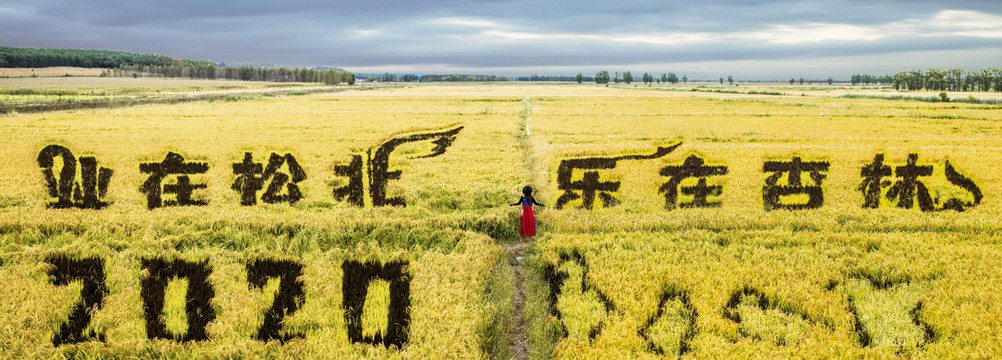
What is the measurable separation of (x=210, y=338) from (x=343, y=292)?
1.63 m

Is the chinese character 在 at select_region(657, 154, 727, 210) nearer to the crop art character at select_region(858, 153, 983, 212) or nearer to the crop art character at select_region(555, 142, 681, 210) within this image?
the crop art character at select_region(555, 142, 681, 210)

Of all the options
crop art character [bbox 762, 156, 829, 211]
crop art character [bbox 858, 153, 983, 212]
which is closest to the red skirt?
crop art character [bbox 762, 156, 829, 211]

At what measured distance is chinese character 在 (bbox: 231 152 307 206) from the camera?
39.9 ft

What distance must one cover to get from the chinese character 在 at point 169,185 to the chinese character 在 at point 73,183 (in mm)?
835

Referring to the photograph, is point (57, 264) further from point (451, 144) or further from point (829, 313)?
point (451, 144)

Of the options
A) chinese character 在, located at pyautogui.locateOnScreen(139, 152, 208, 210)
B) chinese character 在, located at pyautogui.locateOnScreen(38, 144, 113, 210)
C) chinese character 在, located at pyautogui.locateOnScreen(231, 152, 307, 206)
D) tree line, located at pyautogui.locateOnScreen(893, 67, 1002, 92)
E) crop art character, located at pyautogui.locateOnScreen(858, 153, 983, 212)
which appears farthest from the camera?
tree line, located at pyautogui.locateOnScreen(893, 67, 1002, 92)

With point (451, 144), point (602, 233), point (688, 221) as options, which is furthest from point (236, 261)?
point (451, 144)

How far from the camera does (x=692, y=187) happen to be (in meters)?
13.5

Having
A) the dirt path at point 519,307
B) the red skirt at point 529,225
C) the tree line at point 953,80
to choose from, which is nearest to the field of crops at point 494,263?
the dirt path at point 519,307

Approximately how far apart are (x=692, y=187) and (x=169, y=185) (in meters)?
12.8

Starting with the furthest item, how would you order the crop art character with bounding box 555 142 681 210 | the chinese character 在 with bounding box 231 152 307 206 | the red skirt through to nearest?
the chinese character 在 with bounding box 231 152 307 206 → the crop art character with bounding box 555 142 681 210 → the red skirt

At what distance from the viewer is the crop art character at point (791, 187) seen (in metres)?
11.7

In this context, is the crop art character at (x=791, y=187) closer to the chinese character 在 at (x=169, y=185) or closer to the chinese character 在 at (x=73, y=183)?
the chinese character 在 at (x=169, y=185)

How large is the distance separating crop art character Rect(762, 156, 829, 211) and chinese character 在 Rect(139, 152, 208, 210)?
12770mm
